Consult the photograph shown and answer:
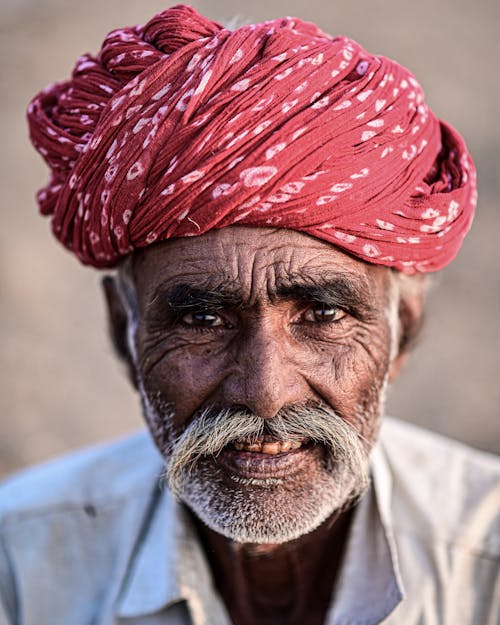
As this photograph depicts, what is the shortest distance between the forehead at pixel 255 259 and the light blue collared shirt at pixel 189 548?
0.81 metres

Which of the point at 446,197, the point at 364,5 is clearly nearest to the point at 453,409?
the point at 446,197

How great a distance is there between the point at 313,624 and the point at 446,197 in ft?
4.63

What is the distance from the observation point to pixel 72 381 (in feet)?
20.4

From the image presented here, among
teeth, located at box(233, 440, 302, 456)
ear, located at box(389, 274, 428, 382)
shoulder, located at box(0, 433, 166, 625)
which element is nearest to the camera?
teeth, located at box(233, 440, 302, 456)

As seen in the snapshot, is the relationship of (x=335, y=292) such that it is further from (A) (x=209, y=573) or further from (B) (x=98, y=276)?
(B) (x=98, y=276)

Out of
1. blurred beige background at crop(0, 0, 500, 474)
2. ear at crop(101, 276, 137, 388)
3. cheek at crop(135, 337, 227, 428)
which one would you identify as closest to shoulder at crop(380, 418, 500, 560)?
cheek at crop(135, 337, 227, 428)

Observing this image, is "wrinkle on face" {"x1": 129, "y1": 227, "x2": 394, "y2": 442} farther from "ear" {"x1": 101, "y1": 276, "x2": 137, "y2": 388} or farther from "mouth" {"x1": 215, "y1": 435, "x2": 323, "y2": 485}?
"ear" {"x1": 101, "y1": 276, "x2": 137, "y2": 388}

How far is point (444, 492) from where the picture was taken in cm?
267

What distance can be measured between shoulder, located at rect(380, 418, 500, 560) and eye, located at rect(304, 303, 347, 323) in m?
0.80

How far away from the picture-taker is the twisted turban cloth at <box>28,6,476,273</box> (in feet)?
6.59

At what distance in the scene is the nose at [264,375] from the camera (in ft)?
6.63

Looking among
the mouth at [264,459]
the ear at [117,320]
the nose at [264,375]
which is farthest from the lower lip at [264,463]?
the ear at [117,320]

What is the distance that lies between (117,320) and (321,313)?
0.81 meters

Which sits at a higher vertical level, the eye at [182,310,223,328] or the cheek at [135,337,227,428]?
the eye at [182,310,223,328]
